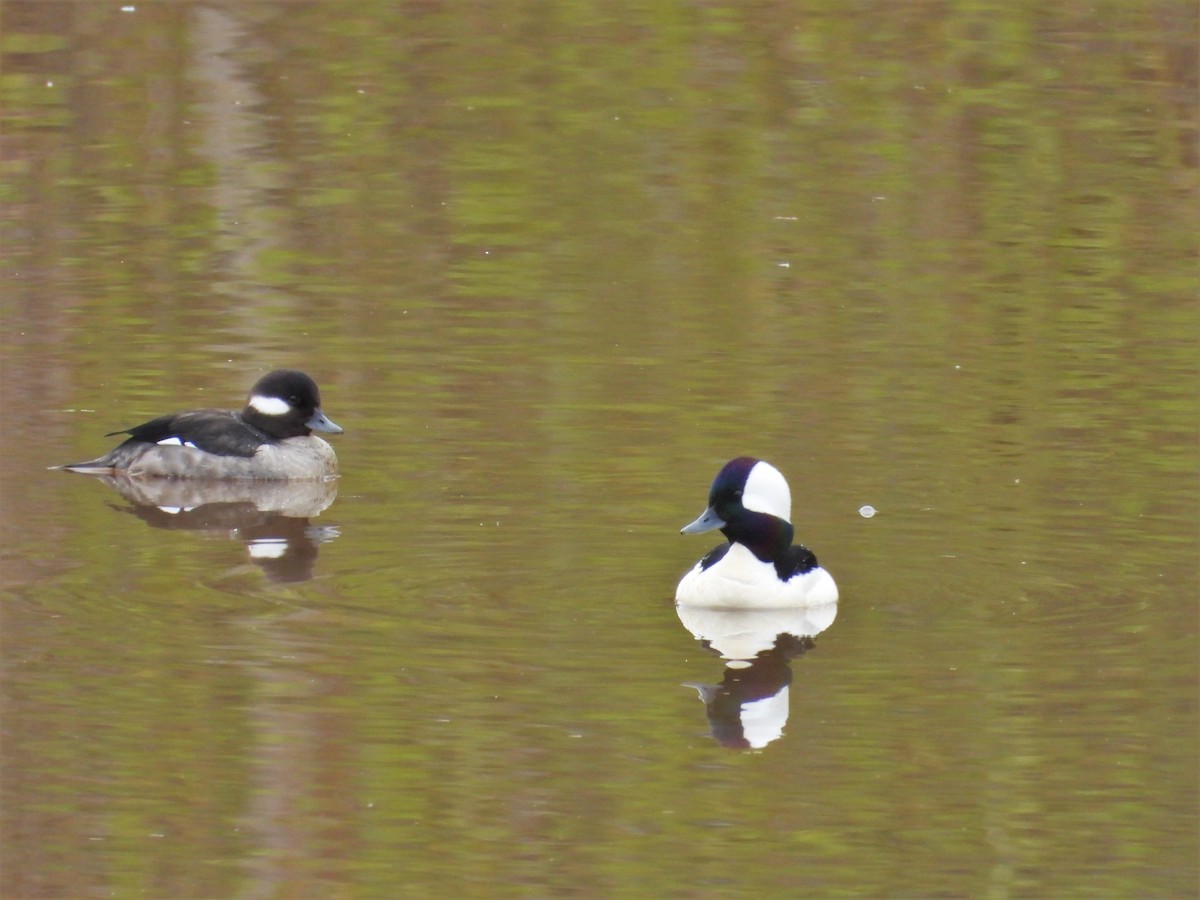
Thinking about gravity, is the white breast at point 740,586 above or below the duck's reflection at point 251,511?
above

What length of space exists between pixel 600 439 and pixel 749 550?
2.38m

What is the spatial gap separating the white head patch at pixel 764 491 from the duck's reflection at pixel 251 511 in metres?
2.14

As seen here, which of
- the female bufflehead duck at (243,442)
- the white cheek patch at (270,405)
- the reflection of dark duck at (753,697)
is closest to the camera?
the reflection of dark duck at (753,697)

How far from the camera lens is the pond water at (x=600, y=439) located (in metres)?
8.37

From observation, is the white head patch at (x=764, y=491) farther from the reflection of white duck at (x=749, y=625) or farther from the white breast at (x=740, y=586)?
the reflection of white duck at (x=749, y=625)

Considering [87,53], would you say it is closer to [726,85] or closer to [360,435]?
[726,85]

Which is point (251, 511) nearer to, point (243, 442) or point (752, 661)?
point (243, 442)

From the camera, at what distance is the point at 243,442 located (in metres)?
13.5

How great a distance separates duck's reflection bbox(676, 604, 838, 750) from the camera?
920 cm

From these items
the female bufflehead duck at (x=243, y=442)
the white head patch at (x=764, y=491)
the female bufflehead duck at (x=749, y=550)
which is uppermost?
the white head patch at (x=764, y=491)

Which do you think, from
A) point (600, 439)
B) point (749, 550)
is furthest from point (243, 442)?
point (749, 550)

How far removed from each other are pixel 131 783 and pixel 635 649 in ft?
7.65

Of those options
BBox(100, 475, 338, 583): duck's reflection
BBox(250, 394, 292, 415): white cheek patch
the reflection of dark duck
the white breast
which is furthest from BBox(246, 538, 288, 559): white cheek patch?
the reflection of dark duck

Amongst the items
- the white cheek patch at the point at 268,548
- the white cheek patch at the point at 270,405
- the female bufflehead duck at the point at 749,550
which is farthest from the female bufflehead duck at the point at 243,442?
the female bufflehead duck at the point at 749,550
